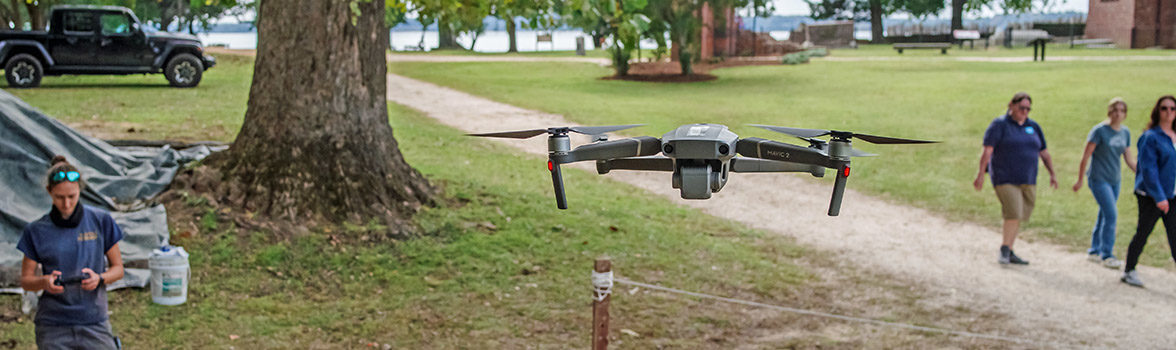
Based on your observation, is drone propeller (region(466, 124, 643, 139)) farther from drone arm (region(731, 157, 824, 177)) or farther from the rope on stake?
the rope on stake

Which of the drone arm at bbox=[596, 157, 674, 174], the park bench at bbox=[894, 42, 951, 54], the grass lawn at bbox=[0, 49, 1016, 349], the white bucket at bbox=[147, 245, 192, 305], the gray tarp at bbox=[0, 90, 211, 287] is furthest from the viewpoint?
the park bench at bbox=[894, 42, 951, 54]

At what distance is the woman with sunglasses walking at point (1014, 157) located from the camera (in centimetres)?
1066

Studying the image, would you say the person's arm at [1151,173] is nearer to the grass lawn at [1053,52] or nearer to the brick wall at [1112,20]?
the grass lawn at [1053,52]

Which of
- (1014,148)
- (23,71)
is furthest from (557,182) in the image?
(23,71)

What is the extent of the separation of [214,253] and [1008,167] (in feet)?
25.5

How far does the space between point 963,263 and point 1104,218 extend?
1.49 metres

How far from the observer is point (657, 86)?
29.8 m

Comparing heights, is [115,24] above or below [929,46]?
above

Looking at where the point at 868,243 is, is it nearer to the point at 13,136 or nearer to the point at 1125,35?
the point at 13,136

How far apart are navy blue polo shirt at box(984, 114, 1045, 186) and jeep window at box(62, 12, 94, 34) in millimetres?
20773

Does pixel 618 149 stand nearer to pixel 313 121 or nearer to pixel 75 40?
pixel 313 121

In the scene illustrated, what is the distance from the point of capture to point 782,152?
1.66m

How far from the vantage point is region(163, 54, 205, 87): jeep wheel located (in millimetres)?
25575

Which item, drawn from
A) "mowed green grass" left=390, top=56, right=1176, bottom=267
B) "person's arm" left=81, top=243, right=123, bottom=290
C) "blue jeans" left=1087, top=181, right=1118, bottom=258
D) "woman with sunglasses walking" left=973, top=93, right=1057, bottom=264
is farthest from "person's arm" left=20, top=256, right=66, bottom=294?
"blue jeans" left=1087, top=181, right=1118, bottom=258
